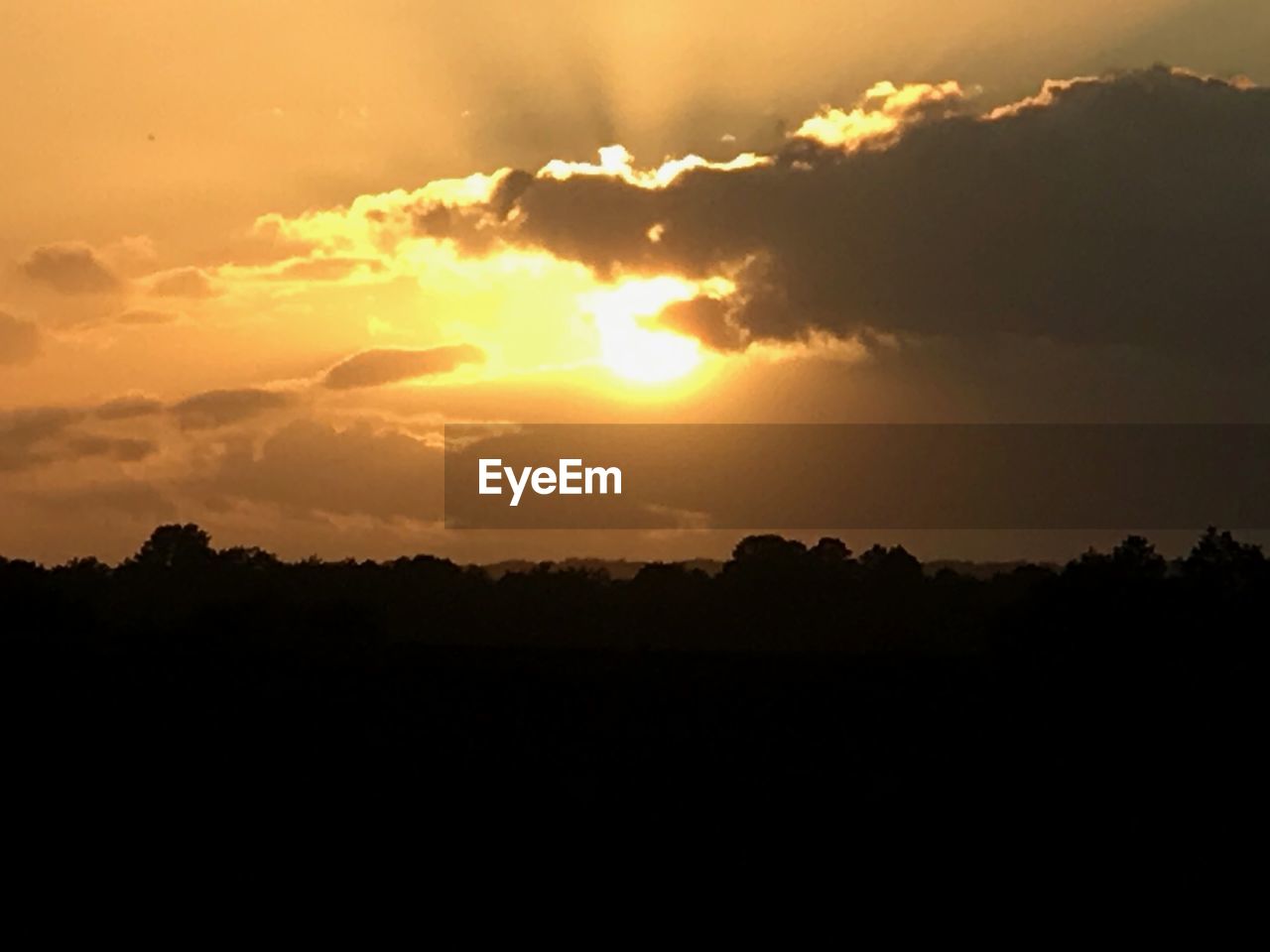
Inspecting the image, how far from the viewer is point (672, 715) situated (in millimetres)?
71250

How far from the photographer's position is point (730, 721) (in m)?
69.6

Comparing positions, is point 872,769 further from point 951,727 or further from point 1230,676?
point 1230,676

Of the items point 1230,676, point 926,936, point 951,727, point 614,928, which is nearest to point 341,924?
point 614,928

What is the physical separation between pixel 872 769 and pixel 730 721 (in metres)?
8.34

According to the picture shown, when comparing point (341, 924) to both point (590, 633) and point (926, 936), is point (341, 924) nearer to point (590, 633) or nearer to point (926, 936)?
point (926, 936)

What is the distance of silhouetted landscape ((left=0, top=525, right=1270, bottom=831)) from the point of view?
192 ft

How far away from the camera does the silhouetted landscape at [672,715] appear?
5844 centimetres

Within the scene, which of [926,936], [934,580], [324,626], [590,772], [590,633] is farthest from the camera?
[934,580]

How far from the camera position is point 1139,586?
9988 centimetres

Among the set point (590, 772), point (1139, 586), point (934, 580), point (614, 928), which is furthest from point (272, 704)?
point (934, 580)

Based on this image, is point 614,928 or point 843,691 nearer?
point 614,928

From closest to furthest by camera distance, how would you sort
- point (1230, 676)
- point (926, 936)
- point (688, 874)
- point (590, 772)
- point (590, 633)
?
1. point (926, 936)
2. point (688, 874)
3. point (590, 772)
4. point (1230, 676)
5. point (590, 633)

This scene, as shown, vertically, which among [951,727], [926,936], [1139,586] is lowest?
[926,936]

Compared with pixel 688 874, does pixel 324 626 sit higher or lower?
higher
